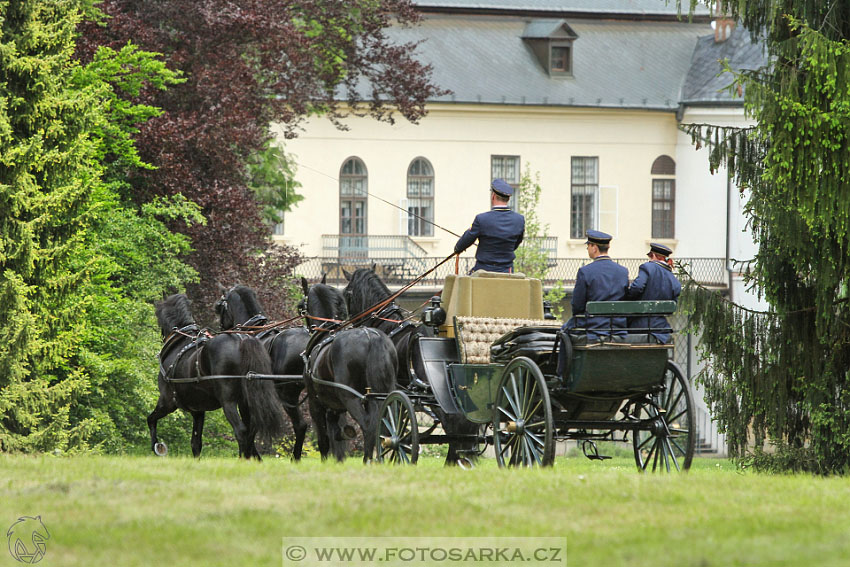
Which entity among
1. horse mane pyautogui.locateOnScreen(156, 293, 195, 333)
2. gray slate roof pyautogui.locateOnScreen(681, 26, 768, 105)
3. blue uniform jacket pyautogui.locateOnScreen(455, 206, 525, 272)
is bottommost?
horse mane pyautogui.locateOnScreen(156, 293, 195, 333)

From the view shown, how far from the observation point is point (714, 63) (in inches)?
1727

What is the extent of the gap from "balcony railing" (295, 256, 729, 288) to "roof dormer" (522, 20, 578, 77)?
6.99 m

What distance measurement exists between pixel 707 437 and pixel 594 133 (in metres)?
12.4

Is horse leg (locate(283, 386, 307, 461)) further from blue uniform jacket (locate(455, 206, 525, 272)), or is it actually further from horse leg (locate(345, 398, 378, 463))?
blue uniform jacket (locate(455, 206, 525, 272))

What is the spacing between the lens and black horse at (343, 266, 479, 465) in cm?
1184

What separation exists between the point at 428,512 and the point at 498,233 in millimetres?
4742

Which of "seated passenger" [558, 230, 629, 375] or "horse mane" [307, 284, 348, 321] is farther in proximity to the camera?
"horse mane" [307, 284, 348, 321]

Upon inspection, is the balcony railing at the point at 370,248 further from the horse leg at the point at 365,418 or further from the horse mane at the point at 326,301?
the horse leg at the point at 365,418

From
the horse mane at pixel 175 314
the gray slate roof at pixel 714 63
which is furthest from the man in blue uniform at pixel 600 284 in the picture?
the gray slate roof at pixel 714 63

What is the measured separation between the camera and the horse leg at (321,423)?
1314 cm

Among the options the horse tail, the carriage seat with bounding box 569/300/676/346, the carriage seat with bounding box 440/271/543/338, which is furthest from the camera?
the horse tail

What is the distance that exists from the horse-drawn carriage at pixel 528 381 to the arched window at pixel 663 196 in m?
33.1

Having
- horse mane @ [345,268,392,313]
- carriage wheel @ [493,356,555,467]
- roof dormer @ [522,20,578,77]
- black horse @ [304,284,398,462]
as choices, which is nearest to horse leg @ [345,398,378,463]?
black horse @ [304,284,398,462]

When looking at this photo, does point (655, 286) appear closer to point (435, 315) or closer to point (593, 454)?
point (593, 454)
